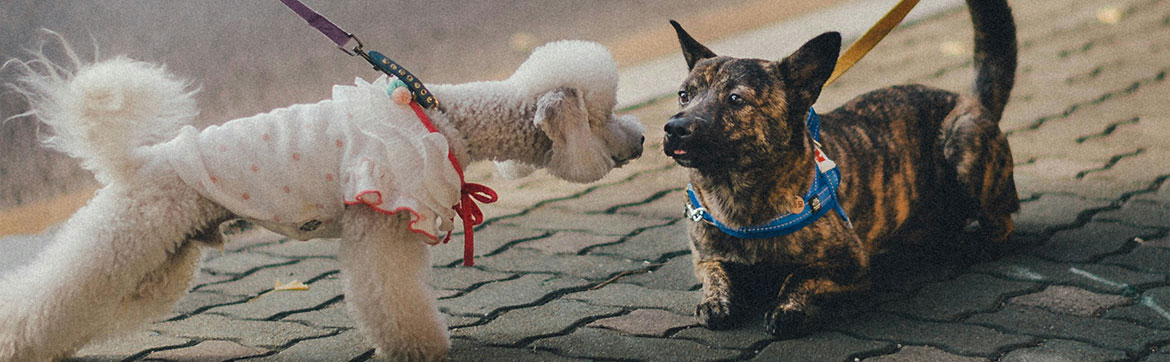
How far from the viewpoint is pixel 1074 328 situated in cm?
312

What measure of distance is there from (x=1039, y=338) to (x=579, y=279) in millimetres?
1573

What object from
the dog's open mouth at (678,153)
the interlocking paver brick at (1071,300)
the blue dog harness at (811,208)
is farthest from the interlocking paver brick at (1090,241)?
the dog's open mouth at (678,153)

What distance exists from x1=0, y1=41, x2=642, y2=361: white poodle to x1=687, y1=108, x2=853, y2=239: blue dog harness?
48cm

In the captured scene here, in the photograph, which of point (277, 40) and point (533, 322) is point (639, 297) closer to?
point (533, 322)

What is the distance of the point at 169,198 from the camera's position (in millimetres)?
2838

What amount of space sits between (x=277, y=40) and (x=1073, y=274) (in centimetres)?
514

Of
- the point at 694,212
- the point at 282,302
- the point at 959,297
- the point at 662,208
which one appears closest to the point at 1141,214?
Answer: the point at 959,297

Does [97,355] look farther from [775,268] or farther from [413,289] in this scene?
[775,268]

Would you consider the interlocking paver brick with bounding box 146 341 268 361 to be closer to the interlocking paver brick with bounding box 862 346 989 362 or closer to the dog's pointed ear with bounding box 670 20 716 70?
the dog's pointed ear with bounding box 670 20 716 70

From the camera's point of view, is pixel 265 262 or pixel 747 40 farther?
pixel 747 40

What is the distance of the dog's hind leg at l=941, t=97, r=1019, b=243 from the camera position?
12.0 ft

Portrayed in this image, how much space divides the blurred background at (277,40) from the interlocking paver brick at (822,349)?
368cm

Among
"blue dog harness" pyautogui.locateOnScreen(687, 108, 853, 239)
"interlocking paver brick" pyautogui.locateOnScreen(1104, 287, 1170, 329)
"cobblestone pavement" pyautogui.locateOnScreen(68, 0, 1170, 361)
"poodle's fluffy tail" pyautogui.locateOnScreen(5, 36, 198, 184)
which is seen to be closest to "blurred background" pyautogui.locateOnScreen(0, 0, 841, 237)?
"cobblestone pavement" pyautogui.locateOnScreen(68, 0, 1170, 361)

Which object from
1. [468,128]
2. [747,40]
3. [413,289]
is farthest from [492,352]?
[747,40]
